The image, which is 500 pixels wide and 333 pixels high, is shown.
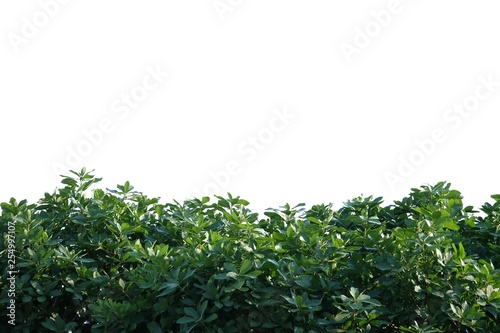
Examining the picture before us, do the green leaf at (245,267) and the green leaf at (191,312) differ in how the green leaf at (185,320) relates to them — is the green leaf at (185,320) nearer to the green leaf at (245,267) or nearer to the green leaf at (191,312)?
the green leaf at (191,312)

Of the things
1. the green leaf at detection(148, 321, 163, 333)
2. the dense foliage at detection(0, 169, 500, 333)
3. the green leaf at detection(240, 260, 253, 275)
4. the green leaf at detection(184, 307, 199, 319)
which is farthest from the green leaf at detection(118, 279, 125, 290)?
the green leaf at detection(240, 260, 253, 275)

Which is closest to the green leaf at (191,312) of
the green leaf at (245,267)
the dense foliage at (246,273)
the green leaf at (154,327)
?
the dense foliage at (246,273)

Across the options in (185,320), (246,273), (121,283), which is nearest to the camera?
(185,320)

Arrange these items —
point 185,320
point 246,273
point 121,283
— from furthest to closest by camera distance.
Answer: point 121,283
point 246,273
point 185,320

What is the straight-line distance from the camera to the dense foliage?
4.25 meters

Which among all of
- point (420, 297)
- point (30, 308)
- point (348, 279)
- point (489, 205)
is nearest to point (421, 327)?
point (420, 297)

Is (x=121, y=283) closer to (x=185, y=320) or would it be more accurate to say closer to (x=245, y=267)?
(x=185, y=320)

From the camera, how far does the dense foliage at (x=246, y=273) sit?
4.25 metres

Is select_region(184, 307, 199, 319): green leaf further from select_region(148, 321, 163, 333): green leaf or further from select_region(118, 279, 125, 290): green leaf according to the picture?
select_region(118, 279, 125, 290): green leaf

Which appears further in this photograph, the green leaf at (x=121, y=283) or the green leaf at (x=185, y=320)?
the green leaf at (x=121, y=283)

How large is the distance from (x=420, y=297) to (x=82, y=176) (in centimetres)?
291

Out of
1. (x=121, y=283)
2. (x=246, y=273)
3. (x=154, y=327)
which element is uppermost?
(x=121, y=283)

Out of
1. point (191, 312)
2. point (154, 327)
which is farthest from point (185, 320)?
point (154, 327)

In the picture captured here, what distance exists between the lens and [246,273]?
4.31 meters
